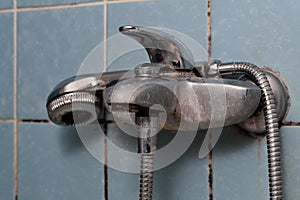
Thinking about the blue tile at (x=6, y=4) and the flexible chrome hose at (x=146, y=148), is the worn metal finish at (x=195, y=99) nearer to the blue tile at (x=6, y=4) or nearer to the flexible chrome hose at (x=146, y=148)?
the flexible chrome hose at (x=146, y=148)

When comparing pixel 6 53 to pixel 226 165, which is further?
pixel 6 53

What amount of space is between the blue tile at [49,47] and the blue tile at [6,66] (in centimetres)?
2

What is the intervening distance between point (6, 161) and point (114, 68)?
0.24 m


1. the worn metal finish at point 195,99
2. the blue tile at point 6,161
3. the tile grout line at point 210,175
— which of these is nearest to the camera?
the worn metal finish at point 195,99

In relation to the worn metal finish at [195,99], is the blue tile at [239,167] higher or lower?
lower

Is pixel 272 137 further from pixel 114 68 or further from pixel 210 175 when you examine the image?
pixel 114 68

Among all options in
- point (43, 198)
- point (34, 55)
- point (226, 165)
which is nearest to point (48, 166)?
point (43, 198)

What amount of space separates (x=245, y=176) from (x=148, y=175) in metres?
0.14

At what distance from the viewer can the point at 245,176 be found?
0.54m

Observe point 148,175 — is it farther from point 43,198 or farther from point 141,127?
point 43,198

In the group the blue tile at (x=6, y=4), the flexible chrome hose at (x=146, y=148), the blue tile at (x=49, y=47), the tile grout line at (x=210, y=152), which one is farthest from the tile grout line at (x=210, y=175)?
the blue tile at (x=6, y=4)

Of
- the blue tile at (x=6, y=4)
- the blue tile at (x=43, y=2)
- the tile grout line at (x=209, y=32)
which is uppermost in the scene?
the blue tile at (x=6, y=4)

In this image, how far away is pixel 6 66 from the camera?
682 mm

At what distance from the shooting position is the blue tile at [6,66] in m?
0.68
